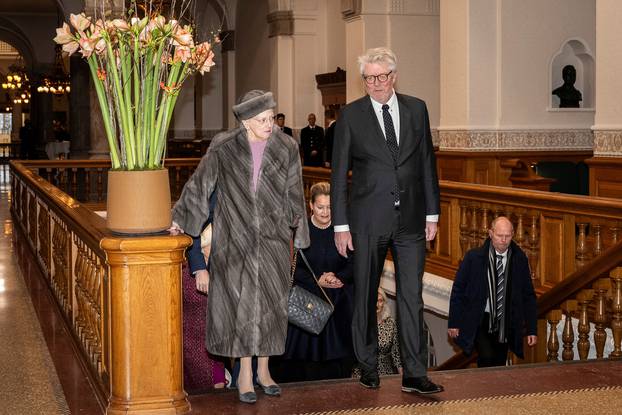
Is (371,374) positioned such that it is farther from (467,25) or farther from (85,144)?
(85,144)

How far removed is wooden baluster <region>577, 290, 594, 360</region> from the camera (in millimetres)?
6918

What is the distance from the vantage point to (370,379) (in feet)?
16.9

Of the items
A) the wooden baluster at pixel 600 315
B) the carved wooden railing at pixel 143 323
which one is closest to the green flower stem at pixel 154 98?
the carved wooden railing at pixel 143 323

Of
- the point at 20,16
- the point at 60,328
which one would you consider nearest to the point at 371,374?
the point at 60,328

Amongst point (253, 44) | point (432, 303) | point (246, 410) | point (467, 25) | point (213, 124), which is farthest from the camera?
point (213, 124)

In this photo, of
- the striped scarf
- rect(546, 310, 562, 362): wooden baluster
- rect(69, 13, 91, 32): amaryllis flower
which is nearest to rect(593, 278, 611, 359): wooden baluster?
rect(546, 310, 562, 362): wooden baluster

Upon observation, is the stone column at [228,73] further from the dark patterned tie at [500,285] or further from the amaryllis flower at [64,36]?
the amaryllis flower at [64,36]

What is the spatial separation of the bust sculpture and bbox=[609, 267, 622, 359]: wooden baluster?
8.32 m

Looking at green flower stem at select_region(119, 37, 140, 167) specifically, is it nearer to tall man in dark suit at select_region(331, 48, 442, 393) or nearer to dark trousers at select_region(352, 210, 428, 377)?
tall man in dark suit at select_region(331, 48, 442, 393)

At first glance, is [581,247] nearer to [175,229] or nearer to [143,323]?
[175,229]

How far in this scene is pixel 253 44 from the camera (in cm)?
2398

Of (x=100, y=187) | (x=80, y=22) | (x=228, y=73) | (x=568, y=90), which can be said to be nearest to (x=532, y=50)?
(x=568, y=90)

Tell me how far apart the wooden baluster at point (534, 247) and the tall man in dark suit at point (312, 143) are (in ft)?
34.3

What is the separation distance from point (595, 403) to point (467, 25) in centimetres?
934
